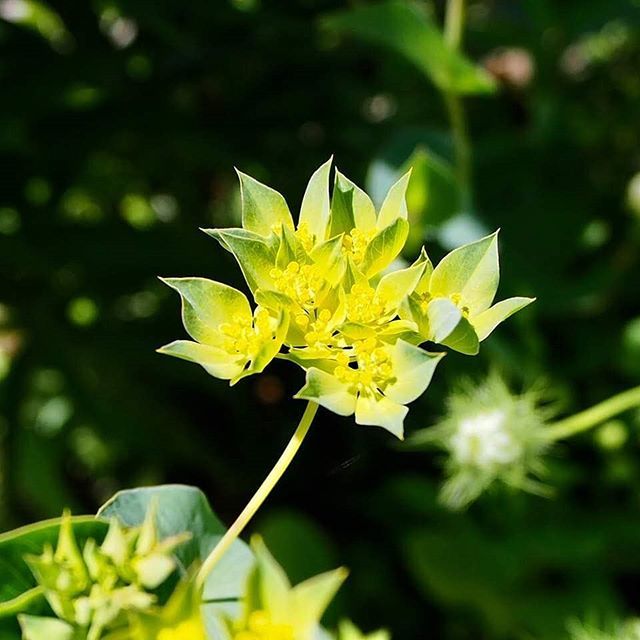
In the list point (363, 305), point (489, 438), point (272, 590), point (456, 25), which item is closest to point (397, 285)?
point (363, 305)

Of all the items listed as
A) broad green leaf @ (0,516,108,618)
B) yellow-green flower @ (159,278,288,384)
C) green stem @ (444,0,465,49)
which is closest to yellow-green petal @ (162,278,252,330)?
yellow-green flower @ (159,278,288,384)

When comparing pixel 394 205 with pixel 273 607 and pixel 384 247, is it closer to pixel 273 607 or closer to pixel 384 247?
pixel 384 247

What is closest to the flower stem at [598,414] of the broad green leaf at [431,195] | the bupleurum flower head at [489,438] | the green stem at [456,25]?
the bupleurum flower head at [489,438]

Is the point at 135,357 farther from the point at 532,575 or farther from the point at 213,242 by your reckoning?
the point at 532,575

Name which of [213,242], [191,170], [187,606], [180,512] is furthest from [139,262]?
[187,606]

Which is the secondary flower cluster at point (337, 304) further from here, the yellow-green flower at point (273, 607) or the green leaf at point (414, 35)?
the green leaf at point (414, 35)

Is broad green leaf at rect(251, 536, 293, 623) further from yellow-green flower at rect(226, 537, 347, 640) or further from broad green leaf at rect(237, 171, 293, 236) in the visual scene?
broad green leaf at rect(237, 171, 293, 236)
